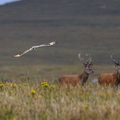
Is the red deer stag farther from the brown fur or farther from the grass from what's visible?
the grass

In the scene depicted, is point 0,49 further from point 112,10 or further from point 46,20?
point 112,10

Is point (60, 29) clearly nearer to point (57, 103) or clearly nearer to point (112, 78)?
point (112, 78)

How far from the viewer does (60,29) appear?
10444cm

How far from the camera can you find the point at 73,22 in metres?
118

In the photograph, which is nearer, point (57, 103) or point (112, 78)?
point (57, 103)

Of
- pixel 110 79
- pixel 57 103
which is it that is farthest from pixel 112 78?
pixel 57 103

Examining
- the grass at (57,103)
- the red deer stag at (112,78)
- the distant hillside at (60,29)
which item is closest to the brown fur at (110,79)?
the red deer stag at (112,78)

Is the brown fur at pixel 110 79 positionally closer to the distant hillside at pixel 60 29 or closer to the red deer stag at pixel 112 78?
the red deer stag at pixel 112 78

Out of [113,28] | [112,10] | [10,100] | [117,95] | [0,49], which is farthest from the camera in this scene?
[112,10]

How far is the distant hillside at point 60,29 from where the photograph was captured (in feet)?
233

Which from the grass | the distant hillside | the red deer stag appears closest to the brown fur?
the red deer stag

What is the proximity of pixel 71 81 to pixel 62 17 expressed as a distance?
11309 centimetres

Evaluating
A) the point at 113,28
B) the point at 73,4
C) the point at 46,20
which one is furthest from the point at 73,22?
the point at 73,4

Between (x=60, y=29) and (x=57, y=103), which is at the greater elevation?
(x=57, y=103)
